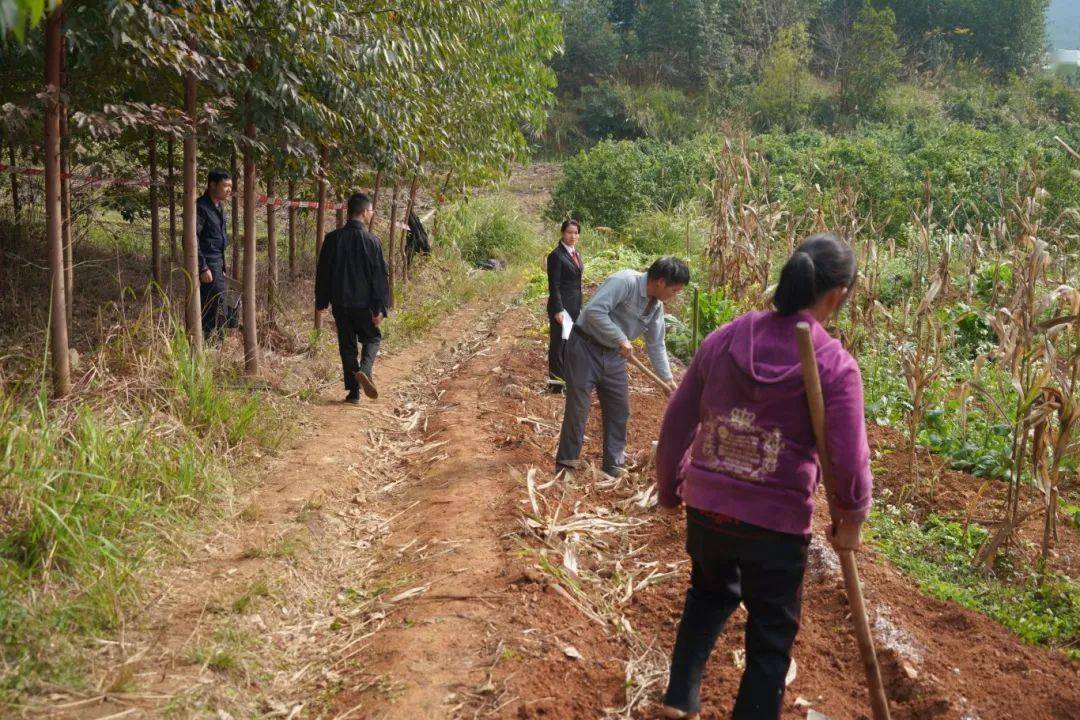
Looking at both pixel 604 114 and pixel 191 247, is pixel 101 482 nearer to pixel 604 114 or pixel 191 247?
pixel 191 247

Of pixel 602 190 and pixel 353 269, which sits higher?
pixel 602 190

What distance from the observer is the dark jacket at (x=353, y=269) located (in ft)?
27.9

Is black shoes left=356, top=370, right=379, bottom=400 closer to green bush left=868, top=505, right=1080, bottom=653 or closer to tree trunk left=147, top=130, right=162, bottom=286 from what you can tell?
tree trunk left=147, top=130, right=162, bottom=286

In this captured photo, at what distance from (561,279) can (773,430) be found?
5783 mm

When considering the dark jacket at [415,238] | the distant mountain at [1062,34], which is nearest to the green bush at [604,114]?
the distant mountain at [1062,34]

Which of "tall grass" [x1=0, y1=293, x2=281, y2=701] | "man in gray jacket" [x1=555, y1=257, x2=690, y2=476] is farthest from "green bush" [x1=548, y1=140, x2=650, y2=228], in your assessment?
"tall grass" [x1=0, y1=293, x2=281, y2=701]

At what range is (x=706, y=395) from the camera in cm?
339

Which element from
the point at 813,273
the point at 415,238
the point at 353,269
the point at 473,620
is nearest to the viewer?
the point at 813,273

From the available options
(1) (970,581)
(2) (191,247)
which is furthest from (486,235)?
(1) (970,581)

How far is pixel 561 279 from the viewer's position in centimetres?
886

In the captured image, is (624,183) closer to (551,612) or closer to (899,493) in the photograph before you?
(899,493)

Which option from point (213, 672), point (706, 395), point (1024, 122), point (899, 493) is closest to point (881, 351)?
point (899, 493)

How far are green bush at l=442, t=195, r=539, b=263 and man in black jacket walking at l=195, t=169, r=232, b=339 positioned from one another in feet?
34.0

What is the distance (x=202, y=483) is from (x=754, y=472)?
369 centimetres
